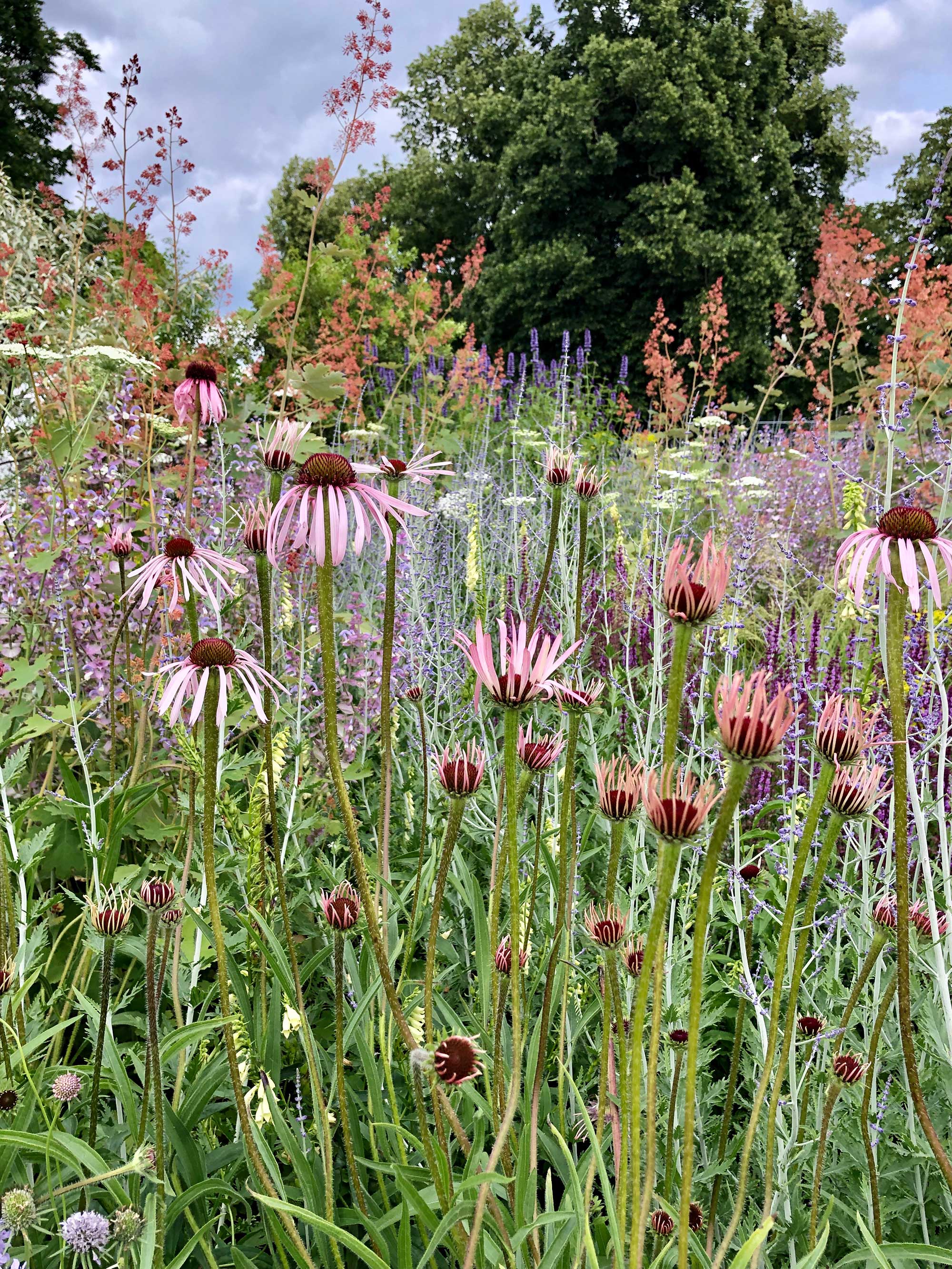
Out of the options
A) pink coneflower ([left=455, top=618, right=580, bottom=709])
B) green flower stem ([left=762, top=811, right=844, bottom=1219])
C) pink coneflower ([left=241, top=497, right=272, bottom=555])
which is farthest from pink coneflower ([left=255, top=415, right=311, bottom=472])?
green flower stem ([left=762, top=811, right=844, bottom=1219])

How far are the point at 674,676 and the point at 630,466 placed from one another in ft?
23.6

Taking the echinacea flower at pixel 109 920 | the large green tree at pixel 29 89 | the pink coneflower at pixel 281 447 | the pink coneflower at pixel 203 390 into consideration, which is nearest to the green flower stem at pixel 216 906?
the echinacea flower at pixel 109 920

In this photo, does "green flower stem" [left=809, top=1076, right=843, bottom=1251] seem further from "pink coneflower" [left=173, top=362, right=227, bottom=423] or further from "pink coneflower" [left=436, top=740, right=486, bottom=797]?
"pink coneflower" [left=173, top=362, right=227, bottom=423]


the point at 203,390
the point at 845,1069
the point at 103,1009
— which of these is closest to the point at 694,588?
the point at 845,1069

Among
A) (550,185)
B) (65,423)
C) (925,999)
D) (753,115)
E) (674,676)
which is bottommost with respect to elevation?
(925,999)

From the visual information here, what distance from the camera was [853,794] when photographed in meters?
0.89

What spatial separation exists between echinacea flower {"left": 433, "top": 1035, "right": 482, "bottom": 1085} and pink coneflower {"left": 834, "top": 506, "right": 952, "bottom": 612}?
2.07ft

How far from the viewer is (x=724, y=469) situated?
9.22 meters

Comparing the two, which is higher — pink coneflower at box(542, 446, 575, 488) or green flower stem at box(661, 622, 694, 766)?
pink coneflower at box(542, 446, 575, 488)

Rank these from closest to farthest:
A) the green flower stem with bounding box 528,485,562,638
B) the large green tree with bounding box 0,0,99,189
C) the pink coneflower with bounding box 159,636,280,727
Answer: the pink coneflower with bounding box 159,636,280,727 → the green flower stem with bounding box 528,485,562,638 → the large green tree with bounding box 0,0,99,189

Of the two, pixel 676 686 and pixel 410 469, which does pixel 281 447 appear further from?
pixel 676 686

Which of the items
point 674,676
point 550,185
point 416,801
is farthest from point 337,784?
point 550,185

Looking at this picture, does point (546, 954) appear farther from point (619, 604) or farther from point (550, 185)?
point (550, 185)

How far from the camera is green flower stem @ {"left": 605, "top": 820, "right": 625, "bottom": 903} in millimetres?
939
